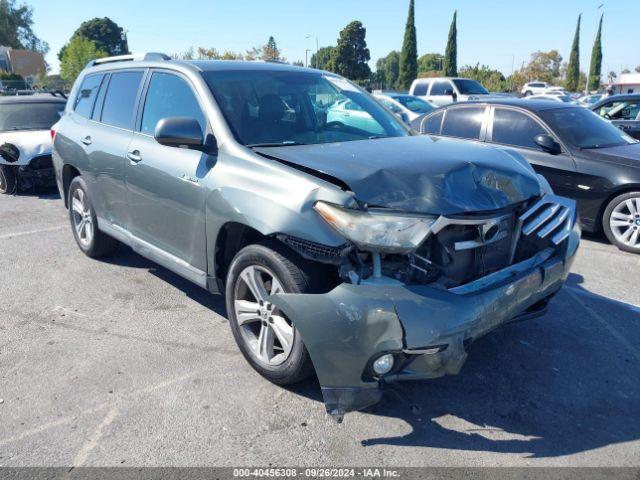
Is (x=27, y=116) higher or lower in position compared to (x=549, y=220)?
higher

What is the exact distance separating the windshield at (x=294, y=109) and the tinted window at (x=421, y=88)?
16.8 meters

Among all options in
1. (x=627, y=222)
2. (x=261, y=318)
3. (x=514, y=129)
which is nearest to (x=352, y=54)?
(x=514, y=129)

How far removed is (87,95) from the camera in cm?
555

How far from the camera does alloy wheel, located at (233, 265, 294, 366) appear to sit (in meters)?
3.15

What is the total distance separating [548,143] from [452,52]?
180 feet

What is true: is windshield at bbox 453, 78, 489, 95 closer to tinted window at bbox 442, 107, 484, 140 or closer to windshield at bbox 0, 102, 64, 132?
tinted window at bbox 442, 107, 484, 140

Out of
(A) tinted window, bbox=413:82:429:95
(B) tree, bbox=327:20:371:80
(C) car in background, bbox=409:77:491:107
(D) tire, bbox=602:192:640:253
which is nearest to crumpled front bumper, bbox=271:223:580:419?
(D) tire, bbox=602:192:640:253

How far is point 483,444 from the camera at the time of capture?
282 centimetres

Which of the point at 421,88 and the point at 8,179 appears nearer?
the point at 8,179

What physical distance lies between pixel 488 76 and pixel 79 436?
68292 millimetres

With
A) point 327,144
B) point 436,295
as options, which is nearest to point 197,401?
point 436,295

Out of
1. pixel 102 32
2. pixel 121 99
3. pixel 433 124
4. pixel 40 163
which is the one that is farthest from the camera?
pixel 102 32

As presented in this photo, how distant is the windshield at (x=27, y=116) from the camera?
993 cm

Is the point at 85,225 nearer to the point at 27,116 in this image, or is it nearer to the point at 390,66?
the point at 27,116
